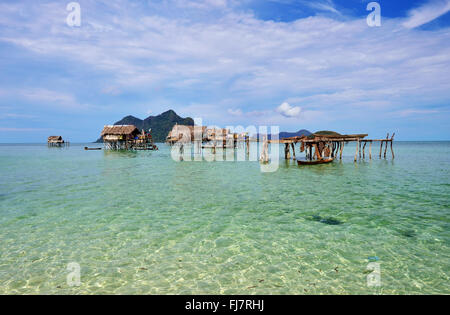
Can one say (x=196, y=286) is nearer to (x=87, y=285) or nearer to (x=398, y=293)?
(x=87, y=285)

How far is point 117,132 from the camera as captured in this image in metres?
67.9

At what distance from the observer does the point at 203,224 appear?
8234mm

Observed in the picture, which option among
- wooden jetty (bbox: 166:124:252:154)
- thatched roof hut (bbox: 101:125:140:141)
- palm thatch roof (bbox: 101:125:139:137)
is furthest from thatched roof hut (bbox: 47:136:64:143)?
wooden jetty (bbox: 166:124:252:154)

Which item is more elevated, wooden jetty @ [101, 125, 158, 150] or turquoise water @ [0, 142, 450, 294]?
wooden jetty @ [101, 125, 158, 150]

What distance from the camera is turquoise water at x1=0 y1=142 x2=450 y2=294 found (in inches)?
192

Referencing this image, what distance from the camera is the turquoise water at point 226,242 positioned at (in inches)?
192

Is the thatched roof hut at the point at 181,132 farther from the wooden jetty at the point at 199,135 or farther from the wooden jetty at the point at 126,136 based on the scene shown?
the wooden jetty at the point at 126,136

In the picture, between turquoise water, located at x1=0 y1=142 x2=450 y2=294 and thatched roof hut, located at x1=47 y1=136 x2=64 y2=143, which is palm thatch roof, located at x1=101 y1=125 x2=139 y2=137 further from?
turquoise water, located at x1=0 y1=142 x2=450 y2=294

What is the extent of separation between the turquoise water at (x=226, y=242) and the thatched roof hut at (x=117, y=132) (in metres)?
58.4

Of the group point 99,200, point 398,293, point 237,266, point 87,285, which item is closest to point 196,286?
point 237,266

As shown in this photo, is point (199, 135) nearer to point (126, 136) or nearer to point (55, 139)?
point (126, 136)

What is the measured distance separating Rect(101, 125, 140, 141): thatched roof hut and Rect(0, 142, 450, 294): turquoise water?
58.4m

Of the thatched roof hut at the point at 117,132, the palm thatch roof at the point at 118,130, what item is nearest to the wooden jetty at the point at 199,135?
the thatched roof hut at the point at 117,132
